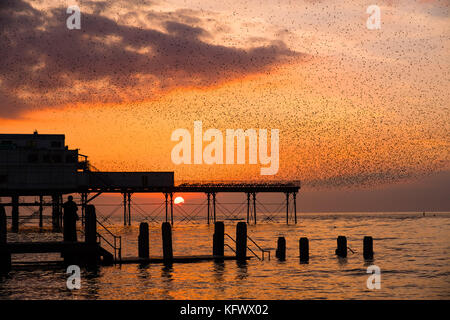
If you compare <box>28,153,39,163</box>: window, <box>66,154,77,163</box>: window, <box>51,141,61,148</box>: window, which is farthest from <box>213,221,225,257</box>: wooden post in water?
<box>51,141,61,148</box>: window

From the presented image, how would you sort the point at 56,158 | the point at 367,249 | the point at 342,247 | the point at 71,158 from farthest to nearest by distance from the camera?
1. the point at 71,158
2. the point at 56,158
3. the point at 342,247
4. the point at 367,249

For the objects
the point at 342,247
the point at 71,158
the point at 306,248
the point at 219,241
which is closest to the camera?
the point at 219,241

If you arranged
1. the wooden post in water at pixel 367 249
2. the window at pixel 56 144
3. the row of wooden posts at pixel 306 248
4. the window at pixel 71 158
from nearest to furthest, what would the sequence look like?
1. the row of wooden posts at pixel 306 248
2. the wooden post in water at pixel 367 249
3. the window at pixel 71 158
4. the window at pixel 56 144

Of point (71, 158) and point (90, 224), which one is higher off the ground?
point (71, 158)

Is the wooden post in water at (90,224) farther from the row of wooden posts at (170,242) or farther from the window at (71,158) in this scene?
the window at (71,158)

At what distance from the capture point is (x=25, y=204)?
303 feet

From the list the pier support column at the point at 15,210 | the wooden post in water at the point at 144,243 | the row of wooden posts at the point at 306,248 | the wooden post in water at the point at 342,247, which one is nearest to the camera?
the wooden post in water at the point at 144,243

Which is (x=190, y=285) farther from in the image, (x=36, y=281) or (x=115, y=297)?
(x=36, y=281)

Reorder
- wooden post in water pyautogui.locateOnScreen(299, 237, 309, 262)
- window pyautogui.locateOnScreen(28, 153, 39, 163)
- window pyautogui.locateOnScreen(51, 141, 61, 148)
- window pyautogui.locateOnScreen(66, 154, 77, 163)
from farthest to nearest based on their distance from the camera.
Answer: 1. window pyautogui.locateOnScreen(51, 141, 61, 148)
2. window pyautogui.locateOnScreen(66, 154, 77, 163)
3. window pyautogui.locateOnScreen(28, 153, 39, 163)
4. wooden post in water pyautogui.locateOnScreen(299, 237, 309, 262)

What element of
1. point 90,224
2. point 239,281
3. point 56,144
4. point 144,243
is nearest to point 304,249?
point 239,281

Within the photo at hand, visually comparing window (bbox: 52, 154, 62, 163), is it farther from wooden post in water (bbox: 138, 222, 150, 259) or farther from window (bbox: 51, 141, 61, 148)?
wooden post in water (bbox: 138, 222, 150, 259)

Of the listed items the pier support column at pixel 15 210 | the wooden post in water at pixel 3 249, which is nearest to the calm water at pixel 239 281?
the wooden post in water at pixel 3 249

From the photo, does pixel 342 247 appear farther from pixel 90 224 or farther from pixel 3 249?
pixel 3 249
